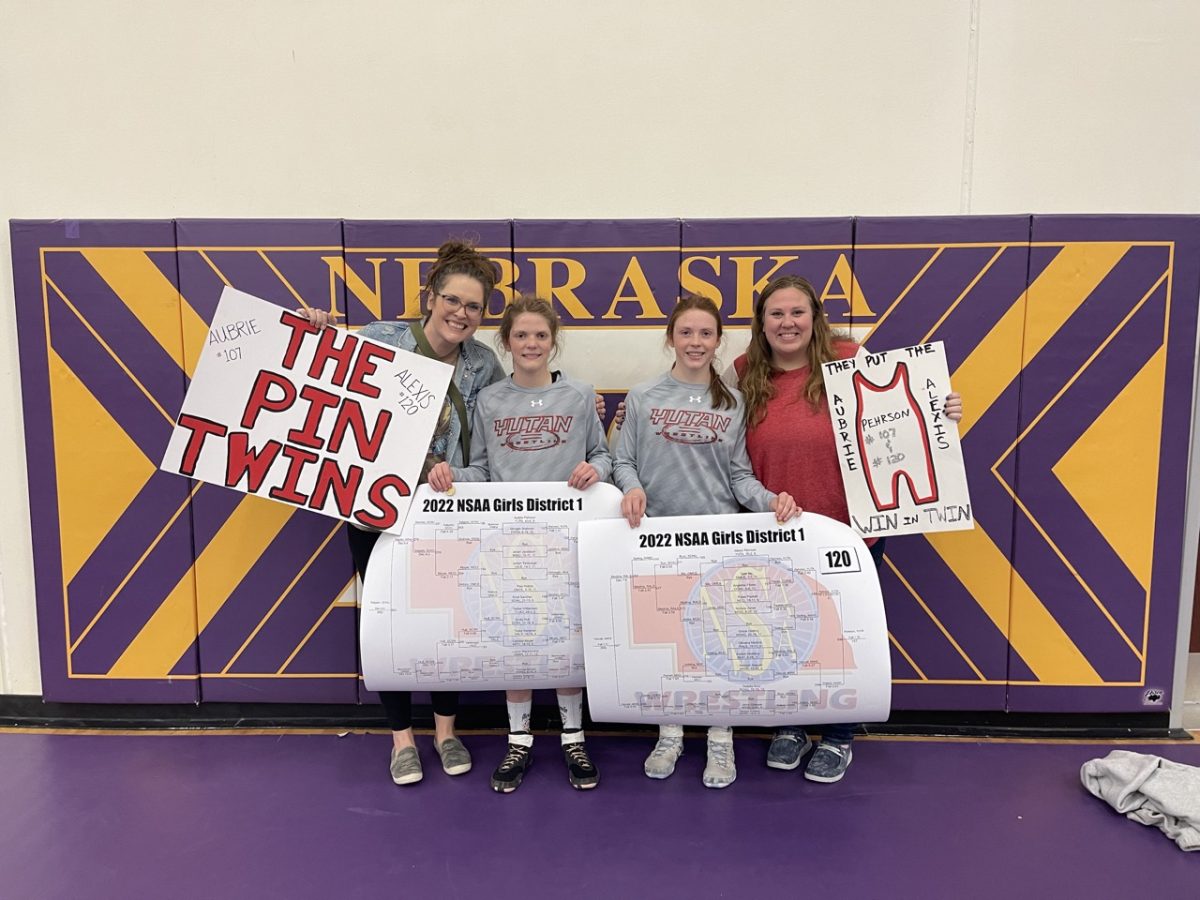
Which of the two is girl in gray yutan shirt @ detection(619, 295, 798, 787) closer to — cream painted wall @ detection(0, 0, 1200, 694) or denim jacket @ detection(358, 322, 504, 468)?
denim jacket @ detection(358, 322, 504, 468)

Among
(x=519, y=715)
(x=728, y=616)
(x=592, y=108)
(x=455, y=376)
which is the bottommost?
(x=519, y=715)

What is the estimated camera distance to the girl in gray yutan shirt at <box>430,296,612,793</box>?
2.13 metres

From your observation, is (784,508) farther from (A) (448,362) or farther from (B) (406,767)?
(B) (406,767)

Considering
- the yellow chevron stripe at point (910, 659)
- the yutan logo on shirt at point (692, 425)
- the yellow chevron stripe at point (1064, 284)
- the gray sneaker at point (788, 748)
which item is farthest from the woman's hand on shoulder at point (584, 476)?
the yellow chevron stripe at point (1064, 284)

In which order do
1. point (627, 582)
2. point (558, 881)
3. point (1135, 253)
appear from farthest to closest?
1. point (1135, 253)
2. point (627, 582)
3. point (558, 881)

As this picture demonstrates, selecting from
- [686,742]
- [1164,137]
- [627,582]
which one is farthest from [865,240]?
[686,742]

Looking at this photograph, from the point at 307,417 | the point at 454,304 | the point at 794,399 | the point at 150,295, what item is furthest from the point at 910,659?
the point at 150,295

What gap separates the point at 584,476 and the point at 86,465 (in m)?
1.88

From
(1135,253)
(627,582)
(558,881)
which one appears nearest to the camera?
(558,881)

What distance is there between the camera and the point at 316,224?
2520mm

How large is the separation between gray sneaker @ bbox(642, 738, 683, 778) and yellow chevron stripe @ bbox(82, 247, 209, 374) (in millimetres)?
2103

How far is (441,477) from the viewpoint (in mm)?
2133

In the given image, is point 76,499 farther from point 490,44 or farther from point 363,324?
point 490,44

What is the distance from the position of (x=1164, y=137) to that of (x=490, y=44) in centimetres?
238
